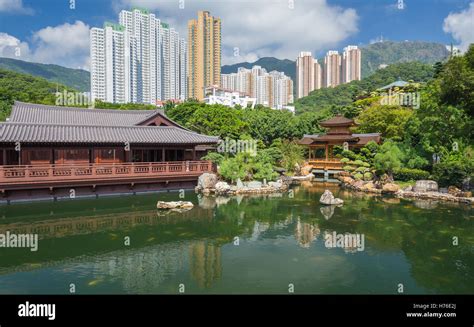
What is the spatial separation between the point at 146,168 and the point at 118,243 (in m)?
9.22

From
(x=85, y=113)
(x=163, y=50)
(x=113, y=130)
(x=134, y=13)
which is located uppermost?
(x=134, y=13)

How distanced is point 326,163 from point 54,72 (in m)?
116

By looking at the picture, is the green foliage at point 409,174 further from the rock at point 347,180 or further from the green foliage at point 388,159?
the rock at point 347,180

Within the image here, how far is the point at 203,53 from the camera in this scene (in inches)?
3666

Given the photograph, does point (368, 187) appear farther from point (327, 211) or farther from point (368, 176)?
point (327, 211)

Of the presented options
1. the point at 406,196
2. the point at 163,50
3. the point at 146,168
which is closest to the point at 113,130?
the point at 146,168

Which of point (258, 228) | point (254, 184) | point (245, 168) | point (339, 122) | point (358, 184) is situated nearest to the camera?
point (258, 228)

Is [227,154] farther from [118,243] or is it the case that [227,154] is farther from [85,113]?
[118,243]

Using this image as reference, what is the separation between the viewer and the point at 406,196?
2189cm

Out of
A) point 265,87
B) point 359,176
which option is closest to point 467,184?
point 359,176

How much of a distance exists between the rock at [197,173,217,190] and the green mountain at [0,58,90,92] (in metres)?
96.9

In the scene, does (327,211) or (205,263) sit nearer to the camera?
(205,263)

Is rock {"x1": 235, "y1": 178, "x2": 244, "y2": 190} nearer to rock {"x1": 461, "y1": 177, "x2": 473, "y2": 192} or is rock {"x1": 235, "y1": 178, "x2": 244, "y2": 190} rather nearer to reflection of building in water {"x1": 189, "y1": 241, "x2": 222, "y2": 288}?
reflection of building in water {"x1": 189, "y1": 241, "x2": 222, "y2": 288}
